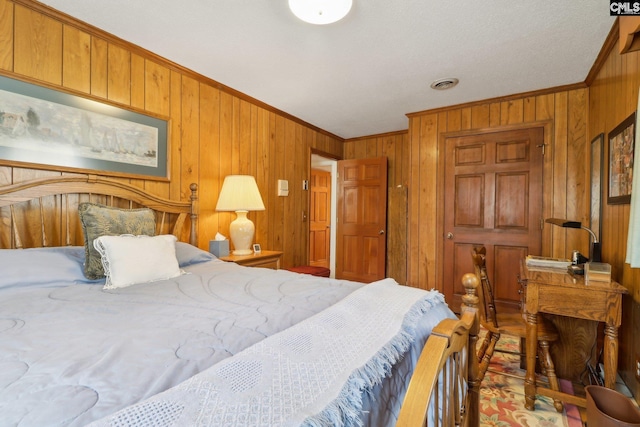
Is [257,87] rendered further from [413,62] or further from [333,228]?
[333,228]

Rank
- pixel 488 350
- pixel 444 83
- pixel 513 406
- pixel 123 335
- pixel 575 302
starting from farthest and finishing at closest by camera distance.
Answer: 1. pixel 444 83
2. pixel 488 350
3. pixel 513 406
4. pixel 575 302
5. pixel 123 335

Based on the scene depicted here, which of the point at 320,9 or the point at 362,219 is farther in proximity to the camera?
the point at 362,219

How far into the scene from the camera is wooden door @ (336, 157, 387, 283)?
4434mm

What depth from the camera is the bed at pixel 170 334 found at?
22.7 inches

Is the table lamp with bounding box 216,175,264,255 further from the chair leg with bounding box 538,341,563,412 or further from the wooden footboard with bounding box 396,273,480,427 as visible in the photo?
the chair leg with bounding box 538,341,563,412

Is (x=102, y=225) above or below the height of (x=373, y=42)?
below

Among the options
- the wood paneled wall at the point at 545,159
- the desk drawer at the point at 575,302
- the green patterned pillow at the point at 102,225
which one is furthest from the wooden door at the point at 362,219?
the green patterned pillow at the point at 102,225

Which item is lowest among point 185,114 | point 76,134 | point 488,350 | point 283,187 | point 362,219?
point 488,350

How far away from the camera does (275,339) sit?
829mm

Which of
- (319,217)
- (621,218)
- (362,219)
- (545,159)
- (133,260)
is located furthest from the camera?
(319,217)

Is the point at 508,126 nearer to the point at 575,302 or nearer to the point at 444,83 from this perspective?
the point at 444,83

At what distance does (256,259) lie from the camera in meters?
2.70

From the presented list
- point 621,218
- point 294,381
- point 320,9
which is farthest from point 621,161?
point 294,381

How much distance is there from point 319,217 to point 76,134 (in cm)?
420
